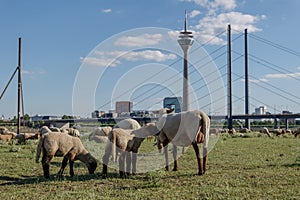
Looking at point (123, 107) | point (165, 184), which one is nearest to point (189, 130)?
point (165, 184)

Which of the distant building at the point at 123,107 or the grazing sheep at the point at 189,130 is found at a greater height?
the distant building at the point at 123,107

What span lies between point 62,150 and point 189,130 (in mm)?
3965

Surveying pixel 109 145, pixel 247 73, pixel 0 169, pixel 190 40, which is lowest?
pixel 0 169

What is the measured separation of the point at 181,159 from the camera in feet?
51.5

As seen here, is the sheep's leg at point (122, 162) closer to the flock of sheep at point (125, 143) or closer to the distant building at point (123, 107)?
the flock of sheep at point (125, 143)

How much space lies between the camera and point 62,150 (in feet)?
36.9

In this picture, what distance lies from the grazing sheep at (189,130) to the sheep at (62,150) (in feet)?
8.75

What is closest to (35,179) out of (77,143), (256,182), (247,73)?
(77,143)

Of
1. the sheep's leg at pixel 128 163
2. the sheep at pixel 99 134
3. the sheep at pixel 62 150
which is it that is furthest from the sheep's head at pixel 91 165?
the sheep at pixel 99 134

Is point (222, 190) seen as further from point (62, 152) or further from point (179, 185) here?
point (62, 152)

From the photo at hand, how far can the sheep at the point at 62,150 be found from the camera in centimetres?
1088

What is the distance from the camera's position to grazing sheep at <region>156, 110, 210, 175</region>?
37.2ft

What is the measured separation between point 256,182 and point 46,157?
6.00 meters

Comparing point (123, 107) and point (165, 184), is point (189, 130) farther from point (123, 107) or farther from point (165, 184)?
point (123, 107)
